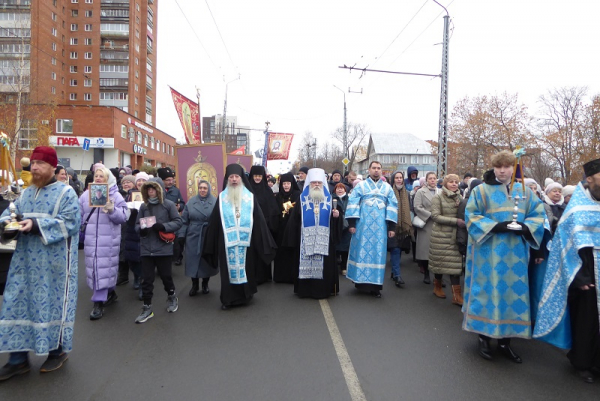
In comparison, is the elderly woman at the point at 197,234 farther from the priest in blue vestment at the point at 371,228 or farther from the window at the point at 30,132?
the window at the point at 30,132

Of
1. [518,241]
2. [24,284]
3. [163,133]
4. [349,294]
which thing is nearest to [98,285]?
[24,284]

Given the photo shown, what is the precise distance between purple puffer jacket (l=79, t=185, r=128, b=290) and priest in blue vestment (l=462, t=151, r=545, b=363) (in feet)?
14.4

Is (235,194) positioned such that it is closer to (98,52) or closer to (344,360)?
(344,360)

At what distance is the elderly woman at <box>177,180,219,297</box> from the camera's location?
605 centimetres

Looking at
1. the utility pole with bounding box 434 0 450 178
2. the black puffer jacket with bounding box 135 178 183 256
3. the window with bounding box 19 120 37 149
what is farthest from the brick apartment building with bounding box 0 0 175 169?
the black puffer jacket with bounding box 135 178 183 256

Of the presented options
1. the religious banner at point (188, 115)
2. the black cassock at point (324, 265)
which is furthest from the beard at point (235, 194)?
the religious banner at point (188, 115)

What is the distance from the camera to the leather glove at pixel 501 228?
151 inches

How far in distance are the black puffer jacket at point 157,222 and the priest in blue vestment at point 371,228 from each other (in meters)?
2.67

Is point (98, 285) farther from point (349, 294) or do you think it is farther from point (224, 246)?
point (349, 294)

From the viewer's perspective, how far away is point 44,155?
139 inches

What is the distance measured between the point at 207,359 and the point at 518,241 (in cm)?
334

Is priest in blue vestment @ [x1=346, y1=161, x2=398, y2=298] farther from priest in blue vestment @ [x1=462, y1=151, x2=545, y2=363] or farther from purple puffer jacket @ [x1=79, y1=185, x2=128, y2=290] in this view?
purple puffer jacket @ [x1=79, y1=185, x2=128, y2=290]

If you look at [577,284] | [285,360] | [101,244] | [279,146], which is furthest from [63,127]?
[577,284]

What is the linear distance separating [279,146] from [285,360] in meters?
22.0
